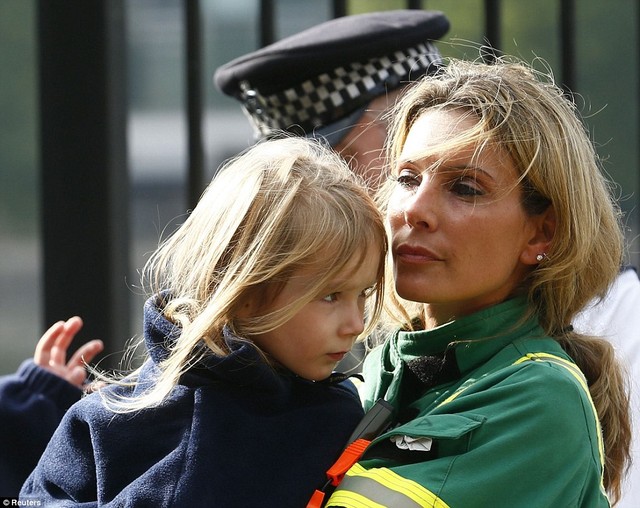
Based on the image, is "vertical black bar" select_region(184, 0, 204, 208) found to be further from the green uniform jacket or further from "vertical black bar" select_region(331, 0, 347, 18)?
the green uniform jacket

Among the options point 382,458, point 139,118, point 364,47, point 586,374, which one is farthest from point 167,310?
point 139,118


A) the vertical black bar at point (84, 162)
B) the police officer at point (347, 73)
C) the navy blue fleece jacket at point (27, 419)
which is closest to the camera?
the navy blue fleece jacket at point (27, 419)

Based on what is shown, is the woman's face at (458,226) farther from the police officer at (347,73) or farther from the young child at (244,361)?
the police officer at (347,73)

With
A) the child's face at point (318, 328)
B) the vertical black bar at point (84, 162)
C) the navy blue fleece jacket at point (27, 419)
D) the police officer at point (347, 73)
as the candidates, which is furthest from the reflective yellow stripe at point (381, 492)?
the vertical black bar at point (84, 162)

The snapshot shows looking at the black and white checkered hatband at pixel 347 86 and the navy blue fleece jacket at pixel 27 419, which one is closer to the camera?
the navy blue fleece jacket at pixel 27 419

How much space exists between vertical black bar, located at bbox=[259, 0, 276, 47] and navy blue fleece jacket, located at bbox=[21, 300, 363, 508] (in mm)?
1444

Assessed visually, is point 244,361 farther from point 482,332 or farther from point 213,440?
point 482,332

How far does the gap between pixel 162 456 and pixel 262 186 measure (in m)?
0.39

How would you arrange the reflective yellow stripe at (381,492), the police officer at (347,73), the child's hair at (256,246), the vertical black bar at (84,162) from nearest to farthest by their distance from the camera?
1. the reflective yellow stripe at (381,492)
2. the child's hair at (256,246)
3. the police officer at (347,73)
4. the vertical black bar at (84,162)

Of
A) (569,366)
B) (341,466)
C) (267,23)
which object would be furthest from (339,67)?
(341,466)

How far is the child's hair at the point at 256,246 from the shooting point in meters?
1.40

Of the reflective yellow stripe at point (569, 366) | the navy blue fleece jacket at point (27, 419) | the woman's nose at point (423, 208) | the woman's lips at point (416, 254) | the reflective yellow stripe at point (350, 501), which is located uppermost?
the woman's nose at point (423, 208)

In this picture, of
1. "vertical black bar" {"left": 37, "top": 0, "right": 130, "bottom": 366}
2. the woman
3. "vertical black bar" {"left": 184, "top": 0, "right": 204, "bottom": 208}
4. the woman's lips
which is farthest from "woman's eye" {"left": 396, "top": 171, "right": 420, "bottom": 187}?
"vertical black bar" {"left": 184, "top": 0, "right": 204, "bottom": 208}

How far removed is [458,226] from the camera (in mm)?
1482
